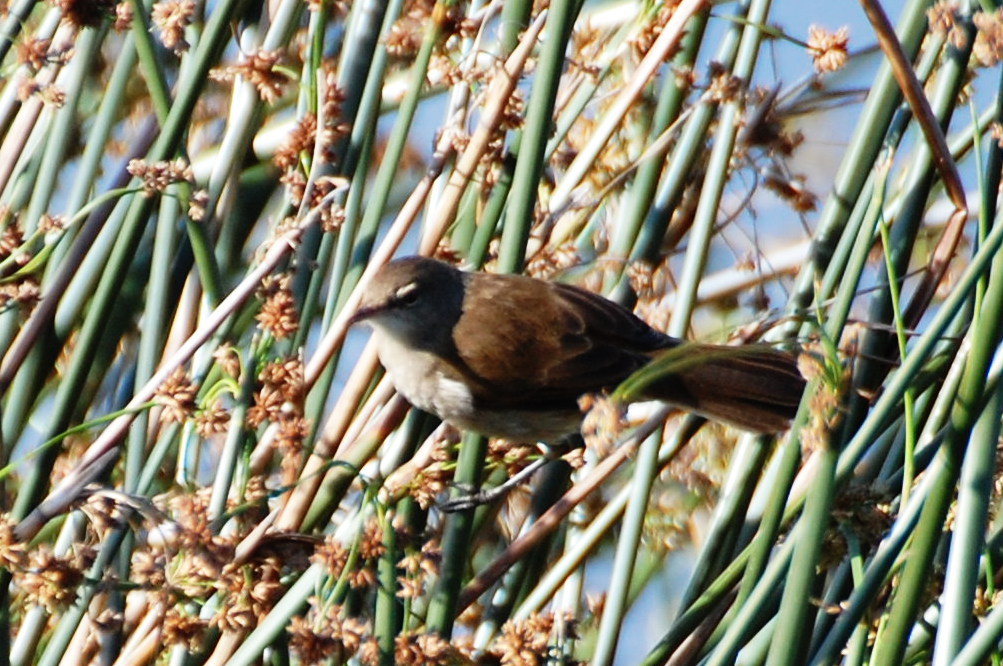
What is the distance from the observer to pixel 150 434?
7.25 ft

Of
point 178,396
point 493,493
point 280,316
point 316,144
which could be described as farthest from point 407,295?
point 178,396

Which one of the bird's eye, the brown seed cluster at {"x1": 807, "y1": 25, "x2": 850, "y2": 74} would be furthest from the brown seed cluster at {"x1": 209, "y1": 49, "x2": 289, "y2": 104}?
the brown seed cluster at {"x1": 807, "y1": 25, "x2": 850, "y2": 74}

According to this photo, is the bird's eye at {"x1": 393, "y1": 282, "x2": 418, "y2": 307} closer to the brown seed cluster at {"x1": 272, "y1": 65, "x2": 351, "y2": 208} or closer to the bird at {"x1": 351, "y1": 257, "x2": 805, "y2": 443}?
the bird at {"x1": 351, "y1": 257, "x2": 805, "y2": 443}

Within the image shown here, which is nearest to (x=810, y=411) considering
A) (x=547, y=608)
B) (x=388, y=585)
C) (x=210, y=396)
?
(x=388, y=585)

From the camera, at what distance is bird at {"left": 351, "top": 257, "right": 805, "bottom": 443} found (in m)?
2.64

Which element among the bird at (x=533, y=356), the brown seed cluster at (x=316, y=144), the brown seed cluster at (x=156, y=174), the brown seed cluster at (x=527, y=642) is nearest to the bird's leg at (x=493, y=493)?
the bird at (x=533, y=356)

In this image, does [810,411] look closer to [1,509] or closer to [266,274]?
[266,274]

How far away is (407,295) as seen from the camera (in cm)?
281

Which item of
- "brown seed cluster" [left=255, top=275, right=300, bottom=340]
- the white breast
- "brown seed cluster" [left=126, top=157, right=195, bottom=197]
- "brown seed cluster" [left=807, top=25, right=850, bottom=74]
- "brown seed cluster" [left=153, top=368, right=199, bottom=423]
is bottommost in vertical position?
"brown seed cluster" [left=153, top=368, right=199, bottom=423]

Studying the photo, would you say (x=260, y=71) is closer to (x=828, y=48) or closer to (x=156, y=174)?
(x=156, y=174)

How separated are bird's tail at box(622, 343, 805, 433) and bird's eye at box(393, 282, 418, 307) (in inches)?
21.1

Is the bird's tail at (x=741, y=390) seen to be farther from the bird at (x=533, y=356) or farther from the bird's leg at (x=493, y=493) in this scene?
the bird's leg at (x=493, y=493)

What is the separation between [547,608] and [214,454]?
0.73 m

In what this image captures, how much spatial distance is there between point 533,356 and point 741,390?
0.55 metres
